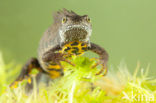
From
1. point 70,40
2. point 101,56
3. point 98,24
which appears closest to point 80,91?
point 101,56

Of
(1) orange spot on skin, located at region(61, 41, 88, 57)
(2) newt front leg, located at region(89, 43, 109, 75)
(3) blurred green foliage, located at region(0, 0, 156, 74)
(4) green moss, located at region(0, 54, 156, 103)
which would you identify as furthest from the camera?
(3) blurred green foliage, located at region(0, 0, 156, 74)

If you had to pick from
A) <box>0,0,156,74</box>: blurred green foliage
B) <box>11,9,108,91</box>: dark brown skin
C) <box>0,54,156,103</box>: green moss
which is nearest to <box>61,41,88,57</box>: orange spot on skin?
<box>11,9,108,91</box>: dark brown skin

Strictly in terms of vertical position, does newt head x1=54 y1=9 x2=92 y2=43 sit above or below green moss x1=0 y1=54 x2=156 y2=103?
above

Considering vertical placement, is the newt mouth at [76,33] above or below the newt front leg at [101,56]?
above

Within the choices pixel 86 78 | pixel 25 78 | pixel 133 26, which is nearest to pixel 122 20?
pixel 133 26

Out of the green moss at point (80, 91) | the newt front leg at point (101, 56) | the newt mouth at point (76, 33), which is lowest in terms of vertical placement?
the green moss at point (80, 91)

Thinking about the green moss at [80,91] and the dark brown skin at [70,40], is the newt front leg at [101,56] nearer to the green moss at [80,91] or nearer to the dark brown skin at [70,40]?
the dark brown skin at [70,40]

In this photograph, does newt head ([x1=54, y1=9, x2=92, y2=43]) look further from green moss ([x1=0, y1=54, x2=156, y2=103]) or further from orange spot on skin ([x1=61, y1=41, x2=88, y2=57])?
green moss ([x1=0, y1=54, x2=156, y2=103])

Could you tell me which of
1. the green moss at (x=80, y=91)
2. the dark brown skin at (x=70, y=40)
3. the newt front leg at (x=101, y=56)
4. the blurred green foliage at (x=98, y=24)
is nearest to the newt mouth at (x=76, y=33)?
the dark brown skin at (x=70, y=40)

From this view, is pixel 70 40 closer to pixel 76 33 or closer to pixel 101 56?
pixel 76 33
